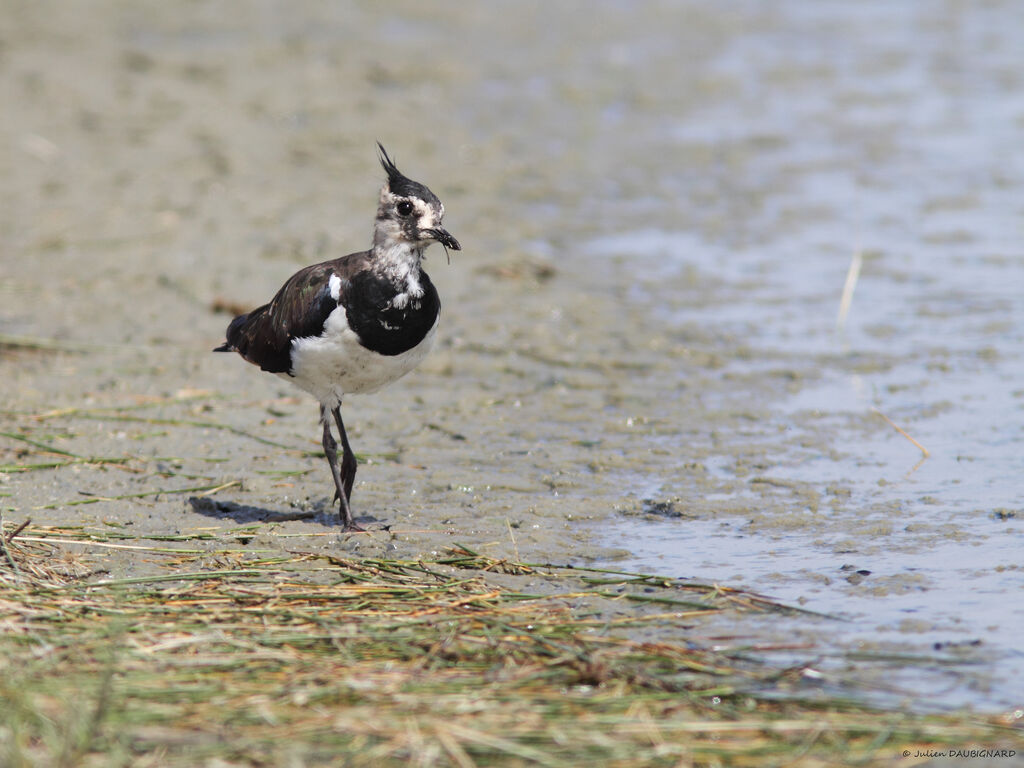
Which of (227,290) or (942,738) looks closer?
(942,738)

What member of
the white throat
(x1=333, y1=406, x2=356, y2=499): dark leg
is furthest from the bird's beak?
(x1=333, y1=406, x2=356, y2=499): dark leg

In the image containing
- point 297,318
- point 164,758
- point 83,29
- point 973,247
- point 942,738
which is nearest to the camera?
point 164,758

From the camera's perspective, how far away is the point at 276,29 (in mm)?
16547

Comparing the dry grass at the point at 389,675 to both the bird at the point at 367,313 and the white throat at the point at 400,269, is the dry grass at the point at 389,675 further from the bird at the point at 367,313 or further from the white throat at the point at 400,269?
the white throat at the point at 400,269

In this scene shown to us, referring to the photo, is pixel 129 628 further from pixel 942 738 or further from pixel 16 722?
pixel 942 738

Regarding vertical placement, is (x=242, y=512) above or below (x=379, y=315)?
below

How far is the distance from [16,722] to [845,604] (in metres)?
3.05

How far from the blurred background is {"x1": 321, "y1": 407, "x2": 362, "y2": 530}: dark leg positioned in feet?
0.88

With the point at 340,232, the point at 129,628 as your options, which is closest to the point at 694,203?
the point at 340,232

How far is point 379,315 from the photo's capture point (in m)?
5.96

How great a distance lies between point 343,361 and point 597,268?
4539 mm

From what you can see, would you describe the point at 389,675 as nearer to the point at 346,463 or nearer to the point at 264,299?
the point at 346,463

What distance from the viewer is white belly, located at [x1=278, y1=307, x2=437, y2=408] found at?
5.98 m

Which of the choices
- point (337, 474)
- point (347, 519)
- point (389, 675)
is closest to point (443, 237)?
point (337, 474)
